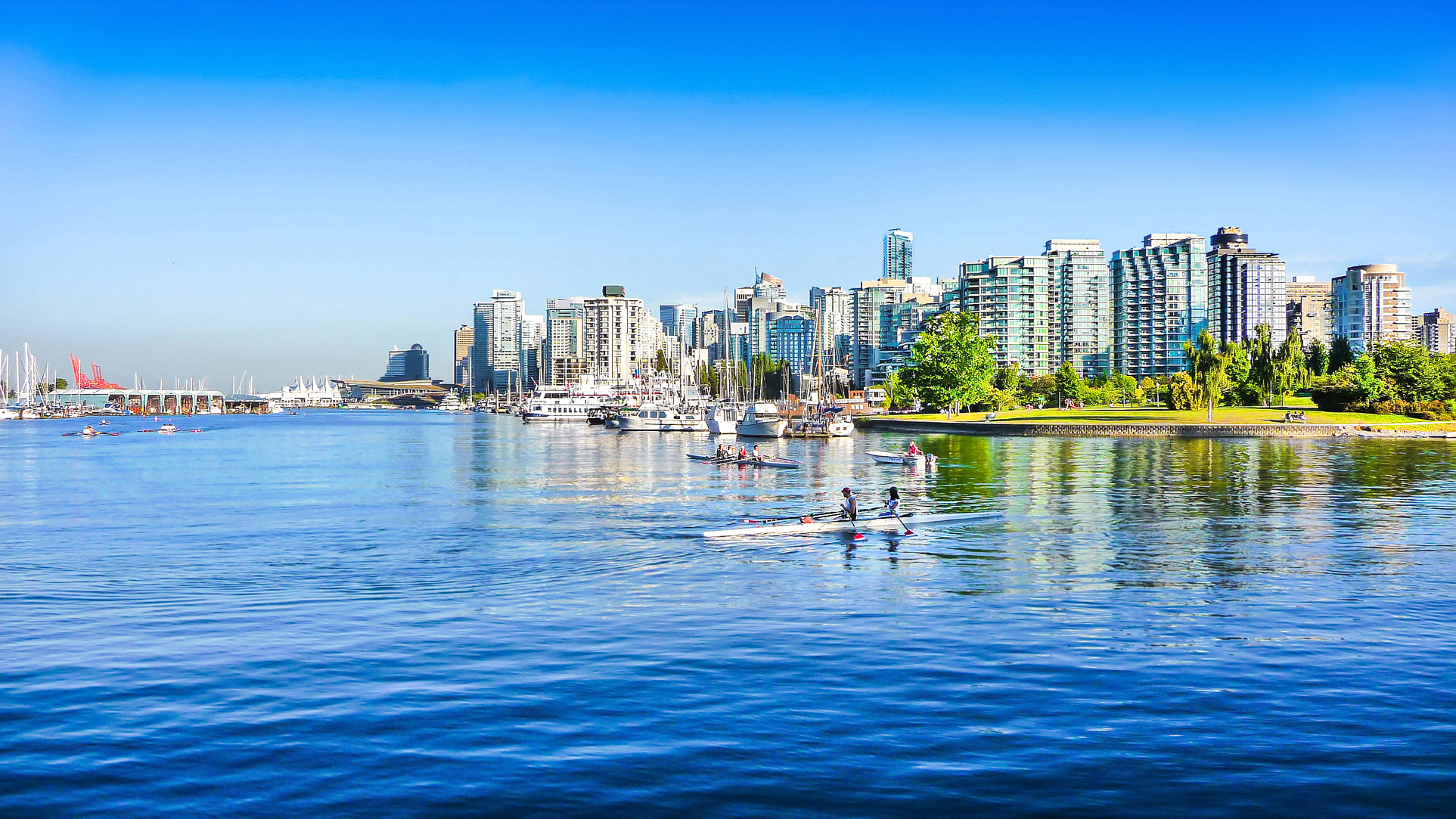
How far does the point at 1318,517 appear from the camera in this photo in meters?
44.9

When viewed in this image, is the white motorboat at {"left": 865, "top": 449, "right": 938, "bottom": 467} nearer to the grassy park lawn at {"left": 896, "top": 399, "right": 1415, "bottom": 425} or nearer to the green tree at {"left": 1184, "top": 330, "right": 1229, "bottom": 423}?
the grassy park lawn at {"left": 896, "top": 399, "right": 1415, "bottom": 425}

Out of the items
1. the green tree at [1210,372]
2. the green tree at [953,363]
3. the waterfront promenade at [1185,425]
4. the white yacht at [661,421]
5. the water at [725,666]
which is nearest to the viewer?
the water at [725,666]

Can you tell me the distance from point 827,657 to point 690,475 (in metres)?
51.2

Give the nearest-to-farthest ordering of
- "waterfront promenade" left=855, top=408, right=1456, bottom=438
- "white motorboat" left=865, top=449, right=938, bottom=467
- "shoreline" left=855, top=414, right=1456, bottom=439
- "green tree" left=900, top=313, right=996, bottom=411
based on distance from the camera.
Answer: "white motorboat" left=865, top=449, right=938, bottom=467 → "shoreline" left=855, top=414, right=1456, bottom=439 → "waterfront promenade" left=855, top=408, right=1456, bottom=438 → "green tree" left=900, top=313, right=996, bottom=411

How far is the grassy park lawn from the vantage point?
431 ft

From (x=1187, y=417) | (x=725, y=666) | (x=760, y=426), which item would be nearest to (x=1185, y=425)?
(x=1187, y=417)

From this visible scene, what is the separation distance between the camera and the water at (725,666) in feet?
47.1

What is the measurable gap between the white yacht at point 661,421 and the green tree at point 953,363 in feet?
130

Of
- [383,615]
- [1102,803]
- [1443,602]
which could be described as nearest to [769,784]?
[1102,803]

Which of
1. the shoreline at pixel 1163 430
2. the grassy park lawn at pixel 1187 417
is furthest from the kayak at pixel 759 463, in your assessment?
the grassy park lawn at pixel 1187 417

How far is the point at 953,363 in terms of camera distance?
6629 inches

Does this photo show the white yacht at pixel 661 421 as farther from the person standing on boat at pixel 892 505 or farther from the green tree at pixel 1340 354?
the person standing on boat at pixel 892 505

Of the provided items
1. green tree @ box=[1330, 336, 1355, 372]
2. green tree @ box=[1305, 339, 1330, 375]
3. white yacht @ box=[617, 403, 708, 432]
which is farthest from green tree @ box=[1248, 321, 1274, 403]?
white yacht @ box=[617, 403, 708, 432]

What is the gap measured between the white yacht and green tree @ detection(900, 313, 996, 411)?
3958 centimetres
